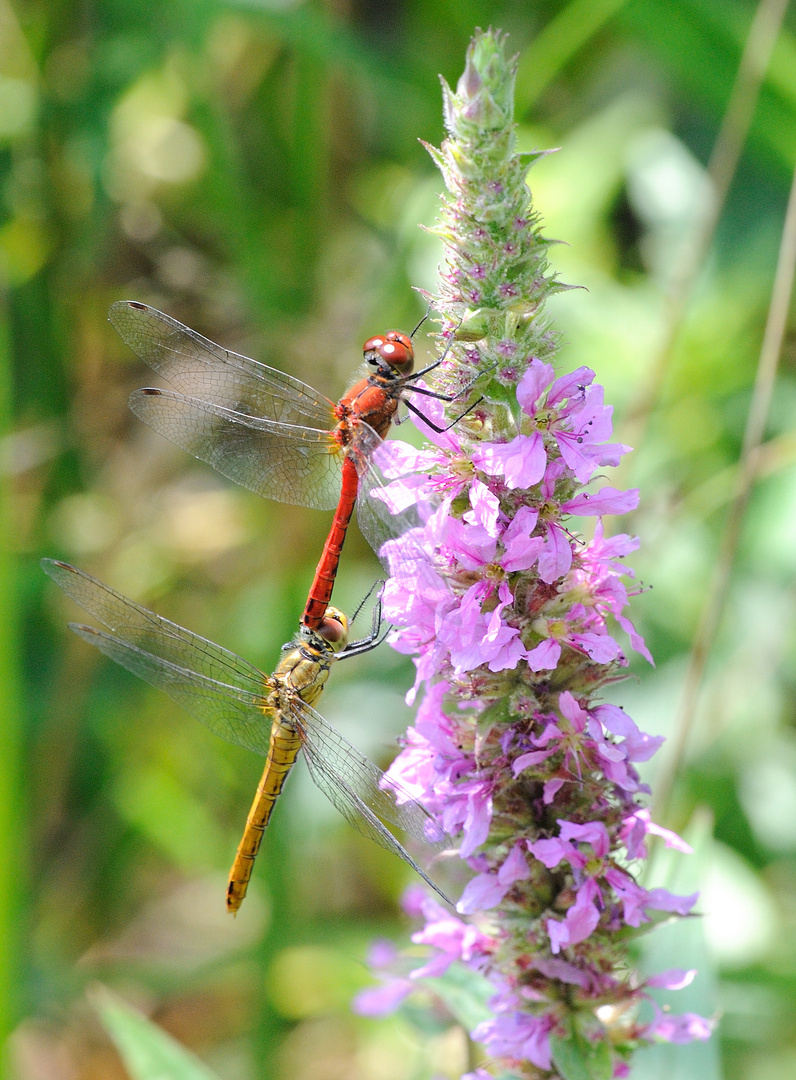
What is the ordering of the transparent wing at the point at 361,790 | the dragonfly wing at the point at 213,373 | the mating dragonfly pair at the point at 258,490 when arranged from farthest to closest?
1. the dragonfly wing at the point at 213,373
2. the mating dragonfly pair at the point at 258,490
3. the transparent wing at the point at 361,790

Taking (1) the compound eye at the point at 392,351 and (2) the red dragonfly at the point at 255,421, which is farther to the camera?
(2) the red dragonfly at the point at 255,421

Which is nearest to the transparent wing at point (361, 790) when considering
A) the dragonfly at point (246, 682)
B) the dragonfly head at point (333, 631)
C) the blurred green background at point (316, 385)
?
the dragonfly at point (246, 682)

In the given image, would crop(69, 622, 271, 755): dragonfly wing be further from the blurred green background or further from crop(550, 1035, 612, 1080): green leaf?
crop(550, 1035, 612, 1080): green leaf

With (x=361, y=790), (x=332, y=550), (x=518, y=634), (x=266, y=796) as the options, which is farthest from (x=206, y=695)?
(x=518, y=634)

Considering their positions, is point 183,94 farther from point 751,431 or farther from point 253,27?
point 751,431

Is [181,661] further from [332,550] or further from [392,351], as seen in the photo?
[392,351]

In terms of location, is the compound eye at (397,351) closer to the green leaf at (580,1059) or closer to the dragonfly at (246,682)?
the dragonfly at (246,682)

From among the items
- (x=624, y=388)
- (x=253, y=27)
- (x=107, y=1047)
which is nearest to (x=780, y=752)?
(x=624, y=388)

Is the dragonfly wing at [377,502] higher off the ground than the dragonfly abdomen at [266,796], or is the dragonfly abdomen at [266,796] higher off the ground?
the dragonfly wing at [377,502]
